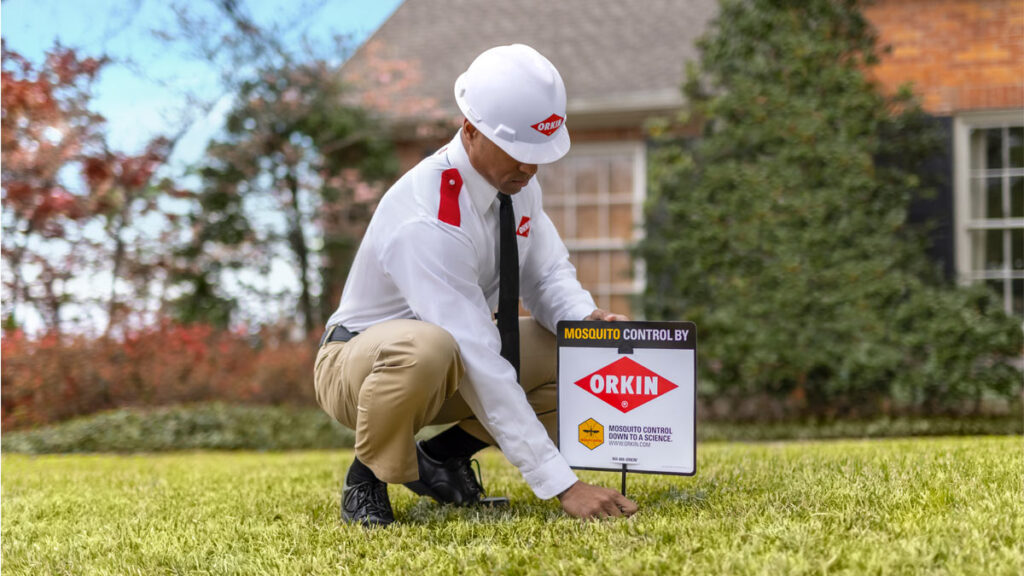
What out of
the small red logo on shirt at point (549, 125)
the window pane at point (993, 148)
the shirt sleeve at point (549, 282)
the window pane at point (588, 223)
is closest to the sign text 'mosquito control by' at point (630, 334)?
the shirt sleeve at point (549, 282)

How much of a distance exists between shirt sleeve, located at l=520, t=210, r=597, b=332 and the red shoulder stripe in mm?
470

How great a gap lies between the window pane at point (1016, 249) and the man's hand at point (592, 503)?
7.09 m

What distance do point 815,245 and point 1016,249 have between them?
2.03 metres

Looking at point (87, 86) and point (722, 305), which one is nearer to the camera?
point (722, 305)

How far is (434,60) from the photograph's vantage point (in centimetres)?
1183

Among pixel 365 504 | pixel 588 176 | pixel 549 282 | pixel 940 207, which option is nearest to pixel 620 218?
pixel 588 176

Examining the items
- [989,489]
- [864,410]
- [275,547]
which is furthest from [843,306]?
[275,547]

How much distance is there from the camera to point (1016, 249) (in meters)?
8.44

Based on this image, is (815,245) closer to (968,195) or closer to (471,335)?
(968,195)

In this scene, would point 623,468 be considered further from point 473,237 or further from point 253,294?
point 253,294

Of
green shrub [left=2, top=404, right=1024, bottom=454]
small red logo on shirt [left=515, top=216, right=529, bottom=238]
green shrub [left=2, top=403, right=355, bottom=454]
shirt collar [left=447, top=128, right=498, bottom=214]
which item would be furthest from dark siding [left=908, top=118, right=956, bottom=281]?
shirt collar [left=447, top=128, right=498, bottom=214]

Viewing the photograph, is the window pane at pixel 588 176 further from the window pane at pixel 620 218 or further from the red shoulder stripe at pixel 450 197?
the red shoulder stripe at pixel 450 197

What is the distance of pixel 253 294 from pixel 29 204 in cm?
262

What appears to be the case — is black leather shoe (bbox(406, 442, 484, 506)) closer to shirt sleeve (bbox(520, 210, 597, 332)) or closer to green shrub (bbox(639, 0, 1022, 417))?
shirt sleeve (bbox(520, 210, 597, 332))
